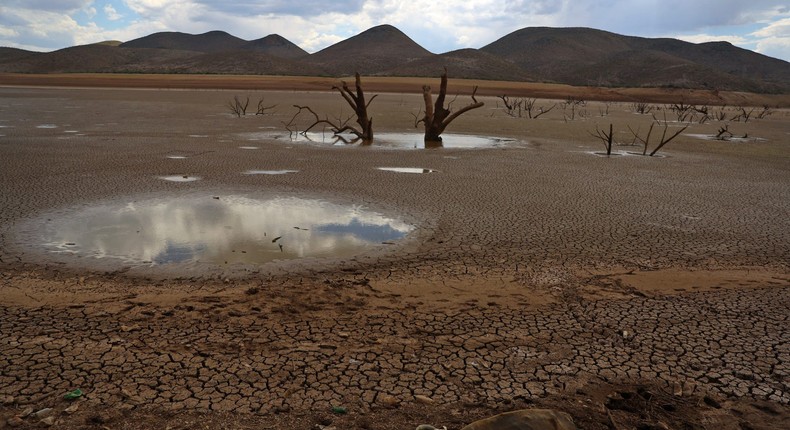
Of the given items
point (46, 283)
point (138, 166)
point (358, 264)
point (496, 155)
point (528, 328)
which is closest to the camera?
point (528, 328)

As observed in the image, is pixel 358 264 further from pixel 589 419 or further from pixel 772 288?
pixel 772 288

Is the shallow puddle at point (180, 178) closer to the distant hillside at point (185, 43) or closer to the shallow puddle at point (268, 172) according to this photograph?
the shallow puddle at point (268, 172)

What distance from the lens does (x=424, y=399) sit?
2.85 metres

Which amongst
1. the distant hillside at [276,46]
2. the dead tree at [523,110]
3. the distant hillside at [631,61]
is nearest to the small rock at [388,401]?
the dead tree at [523,110]

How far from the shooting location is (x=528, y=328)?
145 inches

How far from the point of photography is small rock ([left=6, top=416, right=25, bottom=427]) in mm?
2587

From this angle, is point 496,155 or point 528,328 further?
point 496,155

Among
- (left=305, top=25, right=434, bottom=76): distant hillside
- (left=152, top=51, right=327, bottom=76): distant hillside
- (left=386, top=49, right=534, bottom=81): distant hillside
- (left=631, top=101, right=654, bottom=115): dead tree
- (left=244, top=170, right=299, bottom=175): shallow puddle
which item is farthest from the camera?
(left=305, top=25, right=434, bottom=76): distant hillside

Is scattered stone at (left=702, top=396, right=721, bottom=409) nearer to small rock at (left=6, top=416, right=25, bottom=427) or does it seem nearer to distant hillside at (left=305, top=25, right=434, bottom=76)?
small rock at (left=6, top=416, right=25, bottom=427)

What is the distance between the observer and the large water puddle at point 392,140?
13726mm

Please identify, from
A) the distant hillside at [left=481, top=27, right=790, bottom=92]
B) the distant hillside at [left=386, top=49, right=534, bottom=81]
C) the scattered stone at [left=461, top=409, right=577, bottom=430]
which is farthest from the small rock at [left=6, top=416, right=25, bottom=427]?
the distant hillside at [left=386, top=49, right=534, bottom=81]

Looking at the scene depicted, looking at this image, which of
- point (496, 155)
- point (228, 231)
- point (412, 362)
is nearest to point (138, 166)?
point (228, 231)

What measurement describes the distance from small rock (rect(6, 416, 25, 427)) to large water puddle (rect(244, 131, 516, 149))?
10927 millimetres

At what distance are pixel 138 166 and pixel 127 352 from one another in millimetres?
7055
